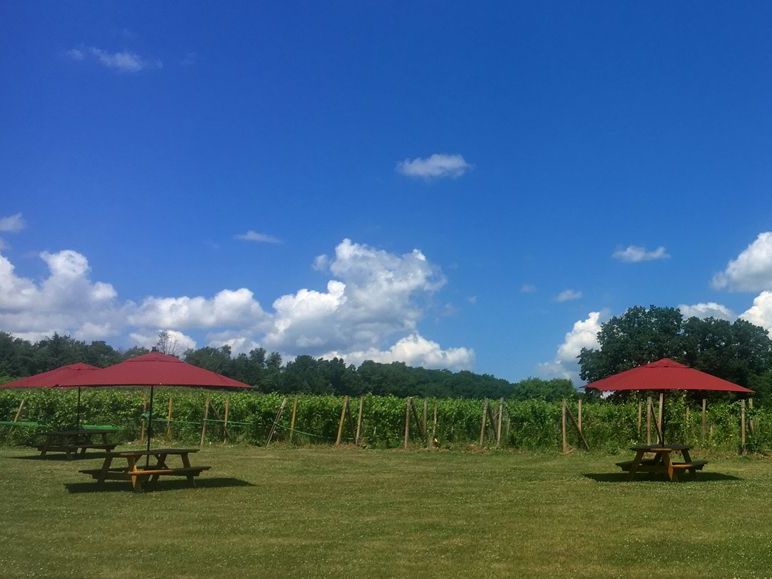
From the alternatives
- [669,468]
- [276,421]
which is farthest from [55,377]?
[669,468]

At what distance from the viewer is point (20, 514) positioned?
11047 millimetres

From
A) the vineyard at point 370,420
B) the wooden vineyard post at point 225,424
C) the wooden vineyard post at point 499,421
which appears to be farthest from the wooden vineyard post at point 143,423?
the wooden vineyard post at point 499,421

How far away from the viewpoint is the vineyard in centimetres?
2512

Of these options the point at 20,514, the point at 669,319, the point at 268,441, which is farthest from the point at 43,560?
the point at 669,319

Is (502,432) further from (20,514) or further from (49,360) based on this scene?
(49,360)

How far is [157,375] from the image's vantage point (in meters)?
13.3

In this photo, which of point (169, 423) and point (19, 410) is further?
point (169, 423)

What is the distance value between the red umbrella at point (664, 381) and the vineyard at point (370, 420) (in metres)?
8.77

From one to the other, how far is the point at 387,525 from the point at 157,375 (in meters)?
5.25

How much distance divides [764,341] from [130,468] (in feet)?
188

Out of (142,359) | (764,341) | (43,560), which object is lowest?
(43,560)

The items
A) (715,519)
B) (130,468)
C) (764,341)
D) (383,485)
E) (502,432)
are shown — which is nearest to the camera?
(715,519)

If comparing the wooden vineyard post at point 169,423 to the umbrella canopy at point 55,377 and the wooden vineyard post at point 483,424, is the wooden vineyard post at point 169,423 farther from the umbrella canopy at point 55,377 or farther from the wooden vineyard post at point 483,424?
the wooden vineyard post at point 483,424

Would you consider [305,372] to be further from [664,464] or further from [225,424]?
[664,464]
